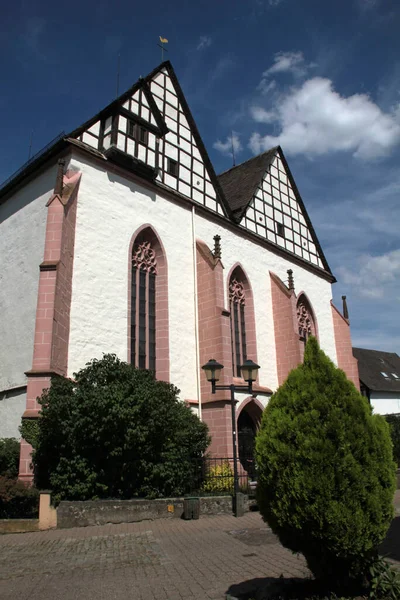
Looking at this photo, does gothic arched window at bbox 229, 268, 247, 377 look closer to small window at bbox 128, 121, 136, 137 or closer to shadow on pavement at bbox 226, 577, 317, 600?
small window at bbox 128, 121, 136, 137

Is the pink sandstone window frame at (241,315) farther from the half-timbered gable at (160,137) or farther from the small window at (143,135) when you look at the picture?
the small window at (143,135)

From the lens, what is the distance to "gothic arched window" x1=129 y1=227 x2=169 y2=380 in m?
15.4

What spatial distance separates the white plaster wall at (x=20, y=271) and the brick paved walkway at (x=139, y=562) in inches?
215

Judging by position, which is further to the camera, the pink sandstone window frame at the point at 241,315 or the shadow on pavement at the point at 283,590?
the pink sandstone window frame at the point at 241,315

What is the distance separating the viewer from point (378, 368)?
3822 cm

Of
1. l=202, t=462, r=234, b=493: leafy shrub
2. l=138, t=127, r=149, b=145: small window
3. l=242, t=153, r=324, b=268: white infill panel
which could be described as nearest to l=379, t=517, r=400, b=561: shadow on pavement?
l=202, t=462, r=234, b=493: leafy shrub

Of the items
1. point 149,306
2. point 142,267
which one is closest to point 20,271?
point 142,267

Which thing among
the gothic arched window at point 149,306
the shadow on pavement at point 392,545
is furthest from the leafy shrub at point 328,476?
the gothic arched window at point 149,306

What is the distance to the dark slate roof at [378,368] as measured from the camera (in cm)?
3484

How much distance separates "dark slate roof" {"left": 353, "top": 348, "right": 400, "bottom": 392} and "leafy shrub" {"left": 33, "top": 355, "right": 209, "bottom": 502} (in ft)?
84.0

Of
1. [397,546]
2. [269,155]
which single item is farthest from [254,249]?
[397,546]

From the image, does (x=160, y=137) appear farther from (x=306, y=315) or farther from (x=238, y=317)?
(x=306, y=315)

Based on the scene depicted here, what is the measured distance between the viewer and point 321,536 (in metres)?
4.28

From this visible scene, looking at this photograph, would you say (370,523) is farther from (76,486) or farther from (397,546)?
(76,486)
